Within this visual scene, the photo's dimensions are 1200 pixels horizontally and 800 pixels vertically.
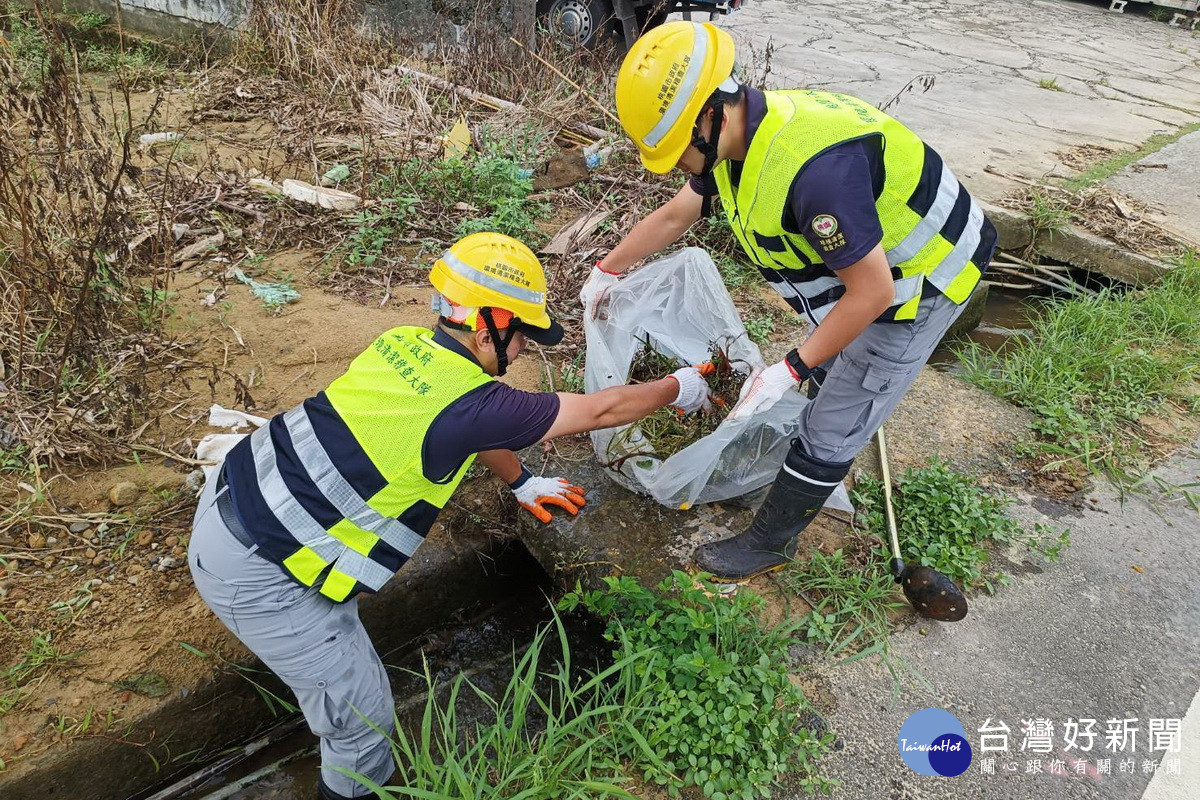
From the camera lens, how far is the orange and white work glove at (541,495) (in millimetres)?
2350

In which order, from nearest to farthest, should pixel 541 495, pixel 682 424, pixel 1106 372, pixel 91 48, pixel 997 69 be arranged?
1. pixel 541 495
2. pixel 682 424
3. pixel 1106 372
4. pixel 91 48
5. pixel 997 69

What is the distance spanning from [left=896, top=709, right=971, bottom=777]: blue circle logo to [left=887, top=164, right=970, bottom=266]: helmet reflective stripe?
1.23 meters

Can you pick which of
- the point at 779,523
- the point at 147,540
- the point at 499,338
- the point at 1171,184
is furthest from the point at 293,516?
the point at 1171,184

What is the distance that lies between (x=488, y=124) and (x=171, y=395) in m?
2.72

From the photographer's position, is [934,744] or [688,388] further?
[688,388]

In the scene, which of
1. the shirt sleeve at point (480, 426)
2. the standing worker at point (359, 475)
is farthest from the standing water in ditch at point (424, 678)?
the shirt sleeve at point (480, 426)

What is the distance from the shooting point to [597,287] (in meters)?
2.49

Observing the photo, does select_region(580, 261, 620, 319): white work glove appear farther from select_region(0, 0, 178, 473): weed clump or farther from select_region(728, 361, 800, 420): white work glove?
select_region(0, 0, 178, 473): weed clump

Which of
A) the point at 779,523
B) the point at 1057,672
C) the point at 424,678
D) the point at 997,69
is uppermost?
the point at 997,69

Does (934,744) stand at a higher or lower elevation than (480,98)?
lower

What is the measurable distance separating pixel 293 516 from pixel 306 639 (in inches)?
13.0

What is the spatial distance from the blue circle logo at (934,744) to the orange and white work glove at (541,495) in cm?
116

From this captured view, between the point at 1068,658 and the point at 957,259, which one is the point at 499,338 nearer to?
the point at 957,259

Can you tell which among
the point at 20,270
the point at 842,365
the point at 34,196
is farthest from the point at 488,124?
the point at 842,365
